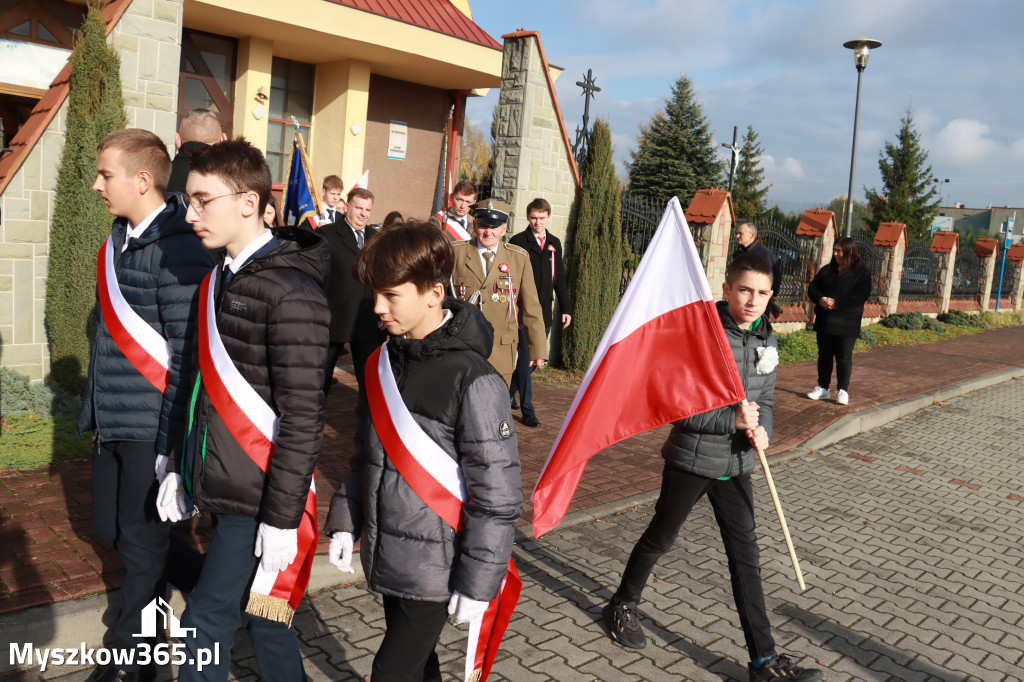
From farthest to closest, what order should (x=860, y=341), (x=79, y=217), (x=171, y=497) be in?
(x=860, y=341) < (x=79, y=217) < (x=171, y=497)

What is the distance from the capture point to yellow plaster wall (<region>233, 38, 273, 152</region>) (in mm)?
13039

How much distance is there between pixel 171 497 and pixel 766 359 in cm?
252

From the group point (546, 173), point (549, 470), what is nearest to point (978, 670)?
point (549, 470)

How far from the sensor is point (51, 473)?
525 centimetres

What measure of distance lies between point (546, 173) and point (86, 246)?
599cm

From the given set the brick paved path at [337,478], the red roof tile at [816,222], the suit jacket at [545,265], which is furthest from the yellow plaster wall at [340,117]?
the red roof tile at [816,222]

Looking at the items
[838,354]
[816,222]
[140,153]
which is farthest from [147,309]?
[816,222]

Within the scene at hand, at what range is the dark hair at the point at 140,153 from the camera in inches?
125

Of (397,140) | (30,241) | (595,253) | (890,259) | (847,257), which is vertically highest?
(397,140)

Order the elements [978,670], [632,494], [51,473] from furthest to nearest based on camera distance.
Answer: [632,494] → [51,473] → [978,670]

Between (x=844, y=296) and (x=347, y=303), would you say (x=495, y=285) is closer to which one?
(x=347, y=303)

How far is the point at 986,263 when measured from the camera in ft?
88.6

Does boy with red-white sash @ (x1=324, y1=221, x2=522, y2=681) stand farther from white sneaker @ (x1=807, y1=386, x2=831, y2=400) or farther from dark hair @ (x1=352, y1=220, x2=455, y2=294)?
white sneaker @ (x1=807, y1=386, x2=831, y2=400)

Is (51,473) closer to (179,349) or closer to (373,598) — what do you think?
(373,598)
